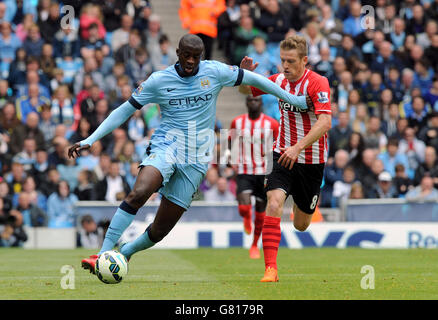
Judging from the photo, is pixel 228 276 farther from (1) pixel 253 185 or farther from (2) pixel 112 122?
(1) pixel 253 185

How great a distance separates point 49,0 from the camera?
830 inches

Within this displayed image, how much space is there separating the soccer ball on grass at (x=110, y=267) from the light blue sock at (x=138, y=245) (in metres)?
0.74

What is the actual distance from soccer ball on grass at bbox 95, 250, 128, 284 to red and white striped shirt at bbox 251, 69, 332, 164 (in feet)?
7.86

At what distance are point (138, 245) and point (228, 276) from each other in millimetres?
1209

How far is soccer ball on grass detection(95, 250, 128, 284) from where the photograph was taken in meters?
9.08

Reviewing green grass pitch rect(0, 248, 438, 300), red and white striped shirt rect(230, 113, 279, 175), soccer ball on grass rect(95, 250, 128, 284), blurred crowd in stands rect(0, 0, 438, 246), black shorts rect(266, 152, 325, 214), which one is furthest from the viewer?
blurred crowd in stands rect(0, 0, 438, 246)

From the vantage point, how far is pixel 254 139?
15047 mm

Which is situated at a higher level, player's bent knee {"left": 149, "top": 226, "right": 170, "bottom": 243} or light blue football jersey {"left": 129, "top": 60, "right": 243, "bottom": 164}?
light blue football jersey {"left": 129, "top": 60, "right": 243, "bottom": 164}

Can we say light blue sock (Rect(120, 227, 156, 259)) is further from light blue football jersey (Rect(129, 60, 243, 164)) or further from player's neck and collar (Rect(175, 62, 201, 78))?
player's neck and collar (Rect(175, 62, 201, 78))

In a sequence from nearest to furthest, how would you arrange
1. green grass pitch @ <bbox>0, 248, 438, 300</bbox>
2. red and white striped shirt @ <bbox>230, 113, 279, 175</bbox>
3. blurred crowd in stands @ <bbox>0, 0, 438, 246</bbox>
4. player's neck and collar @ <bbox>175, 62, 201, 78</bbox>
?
1. green grass pitch @ <bbox>0, 248, 438, 300</bbox>
2. player's neck and collar @ <bbox>175, 62, 201, 78</bbox>
3. red and white striped shirt @ <bbox>230, 113, 279, 175</bbox>
4. blurred crowd in stands @ <bbox>0, 0, 438, 246</bbox>

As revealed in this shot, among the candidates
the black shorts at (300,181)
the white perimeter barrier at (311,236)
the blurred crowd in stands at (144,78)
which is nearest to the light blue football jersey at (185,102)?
the black shorts at (300,181)

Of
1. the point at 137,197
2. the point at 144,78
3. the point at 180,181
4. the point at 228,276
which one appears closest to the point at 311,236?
the point at 144,78

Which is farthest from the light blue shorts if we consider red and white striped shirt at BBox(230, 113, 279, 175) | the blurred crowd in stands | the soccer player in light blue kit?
the blurred crowd in stands

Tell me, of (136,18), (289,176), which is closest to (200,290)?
(289,176)
